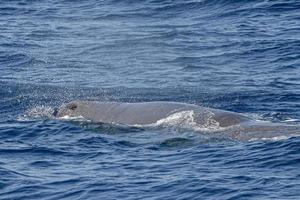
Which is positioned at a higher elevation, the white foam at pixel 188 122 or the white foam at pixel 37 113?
the white foam at pixel 188 122

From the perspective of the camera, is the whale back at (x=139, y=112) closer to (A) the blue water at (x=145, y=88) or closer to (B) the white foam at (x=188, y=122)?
(B) the white foam at (x=188, y=122)

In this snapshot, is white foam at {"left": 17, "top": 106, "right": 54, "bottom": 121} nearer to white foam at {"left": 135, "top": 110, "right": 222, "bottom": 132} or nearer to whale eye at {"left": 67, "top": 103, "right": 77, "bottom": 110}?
whale eye at {"left": 67, "top": 103, "right": 77, "bottom": 110}

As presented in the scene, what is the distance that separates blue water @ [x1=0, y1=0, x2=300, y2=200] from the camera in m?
18.6

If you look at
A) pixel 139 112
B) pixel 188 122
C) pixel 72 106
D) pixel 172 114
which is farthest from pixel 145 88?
pixel 188 122

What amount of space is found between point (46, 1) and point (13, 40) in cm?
1374

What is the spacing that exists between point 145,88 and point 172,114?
617cm

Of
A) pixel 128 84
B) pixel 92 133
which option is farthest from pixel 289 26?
pixel 92 133

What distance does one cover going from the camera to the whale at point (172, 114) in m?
21.9

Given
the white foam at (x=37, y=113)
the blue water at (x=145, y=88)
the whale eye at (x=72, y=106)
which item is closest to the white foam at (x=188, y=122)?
the blue water at (x=145, y=88)

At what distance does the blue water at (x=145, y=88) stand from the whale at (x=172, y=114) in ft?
1.75

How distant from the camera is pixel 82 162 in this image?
2052cm

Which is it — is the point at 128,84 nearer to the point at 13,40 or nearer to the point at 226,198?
the point at 13,40

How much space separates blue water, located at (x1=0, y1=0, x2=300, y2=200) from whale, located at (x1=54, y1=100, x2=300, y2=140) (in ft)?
1.75

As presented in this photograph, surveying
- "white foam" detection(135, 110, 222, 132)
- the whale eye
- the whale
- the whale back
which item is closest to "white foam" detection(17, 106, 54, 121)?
the whale
